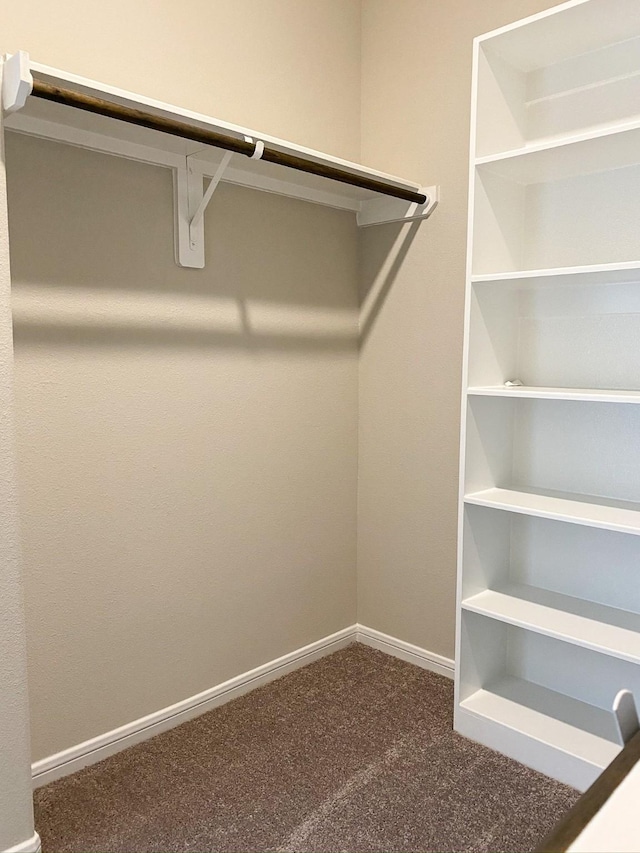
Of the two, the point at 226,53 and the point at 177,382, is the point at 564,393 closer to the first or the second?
the point at 177,382

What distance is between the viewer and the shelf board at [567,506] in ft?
5.93

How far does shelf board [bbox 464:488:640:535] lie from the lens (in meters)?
1.81

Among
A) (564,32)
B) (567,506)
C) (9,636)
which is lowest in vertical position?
(9,636)

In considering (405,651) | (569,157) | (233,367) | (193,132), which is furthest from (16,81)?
(405,651)

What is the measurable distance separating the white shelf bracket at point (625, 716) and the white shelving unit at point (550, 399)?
2.13ft

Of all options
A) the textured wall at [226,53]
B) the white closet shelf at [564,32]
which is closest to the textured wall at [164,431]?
the textured wall at [226,53]

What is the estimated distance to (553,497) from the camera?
6.89 feet

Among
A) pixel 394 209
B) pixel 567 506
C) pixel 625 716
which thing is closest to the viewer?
pixel 625 716

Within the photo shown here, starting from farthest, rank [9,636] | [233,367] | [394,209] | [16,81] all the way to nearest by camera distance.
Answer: [394,209], [233,367], [9,636], [16,81]

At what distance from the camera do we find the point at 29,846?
1.60m

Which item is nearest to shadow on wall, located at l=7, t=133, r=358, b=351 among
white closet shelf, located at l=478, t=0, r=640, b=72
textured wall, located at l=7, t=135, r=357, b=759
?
textured wall, located at l=7, t=135, r=357, b=759

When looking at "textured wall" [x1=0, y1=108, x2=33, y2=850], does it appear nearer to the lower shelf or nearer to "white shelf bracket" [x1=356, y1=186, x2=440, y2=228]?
the lower shelf

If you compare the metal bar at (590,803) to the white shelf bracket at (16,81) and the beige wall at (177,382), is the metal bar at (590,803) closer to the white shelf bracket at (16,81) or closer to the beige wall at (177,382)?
the beige wall at (177,382)

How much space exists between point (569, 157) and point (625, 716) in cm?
146
